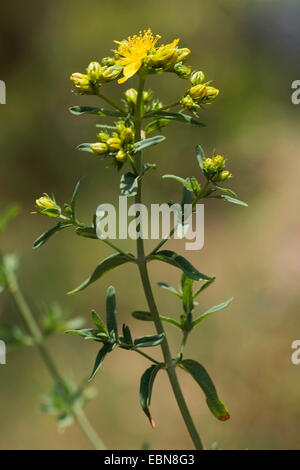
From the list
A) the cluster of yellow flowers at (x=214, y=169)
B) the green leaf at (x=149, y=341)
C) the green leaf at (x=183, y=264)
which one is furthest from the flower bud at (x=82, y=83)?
the green leaf at (x=149, y=341)

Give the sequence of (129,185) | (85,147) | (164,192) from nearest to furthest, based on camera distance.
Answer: (129,185)
(85,147)
(164,192)

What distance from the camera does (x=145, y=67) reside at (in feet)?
3.96

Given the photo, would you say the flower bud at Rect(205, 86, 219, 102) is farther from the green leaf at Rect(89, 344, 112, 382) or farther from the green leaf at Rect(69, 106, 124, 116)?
the green leaf at Rect(89, 344, 112, 382)

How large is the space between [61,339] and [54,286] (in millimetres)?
587

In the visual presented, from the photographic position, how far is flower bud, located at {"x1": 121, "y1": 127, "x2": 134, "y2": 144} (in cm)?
119

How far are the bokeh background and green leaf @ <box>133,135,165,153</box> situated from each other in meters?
2.52

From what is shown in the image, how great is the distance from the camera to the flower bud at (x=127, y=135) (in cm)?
119

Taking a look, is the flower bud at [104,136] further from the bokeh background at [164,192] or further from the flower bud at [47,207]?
the bokeh background at [164,192]

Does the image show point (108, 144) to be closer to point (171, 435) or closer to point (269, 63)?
point (171, 435)

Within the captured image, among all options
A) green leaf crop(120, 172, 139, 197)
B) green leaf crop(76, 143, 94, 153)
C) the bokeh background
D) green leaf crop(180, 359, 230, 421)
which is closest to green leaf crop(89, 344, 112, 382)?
green leaf crop(180, 359, 230, 421)

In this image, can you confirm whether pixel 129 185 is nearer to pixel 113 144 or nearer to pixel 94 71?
pixel 113 144

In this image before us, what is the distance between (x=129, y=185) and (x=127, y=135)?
13cm

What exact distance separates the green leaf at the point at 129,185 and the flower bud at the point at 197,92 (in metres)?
0.26

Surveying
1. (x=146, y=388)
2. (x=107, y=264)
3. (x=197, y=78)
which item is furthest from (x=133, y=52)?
(x=146, y=388)
